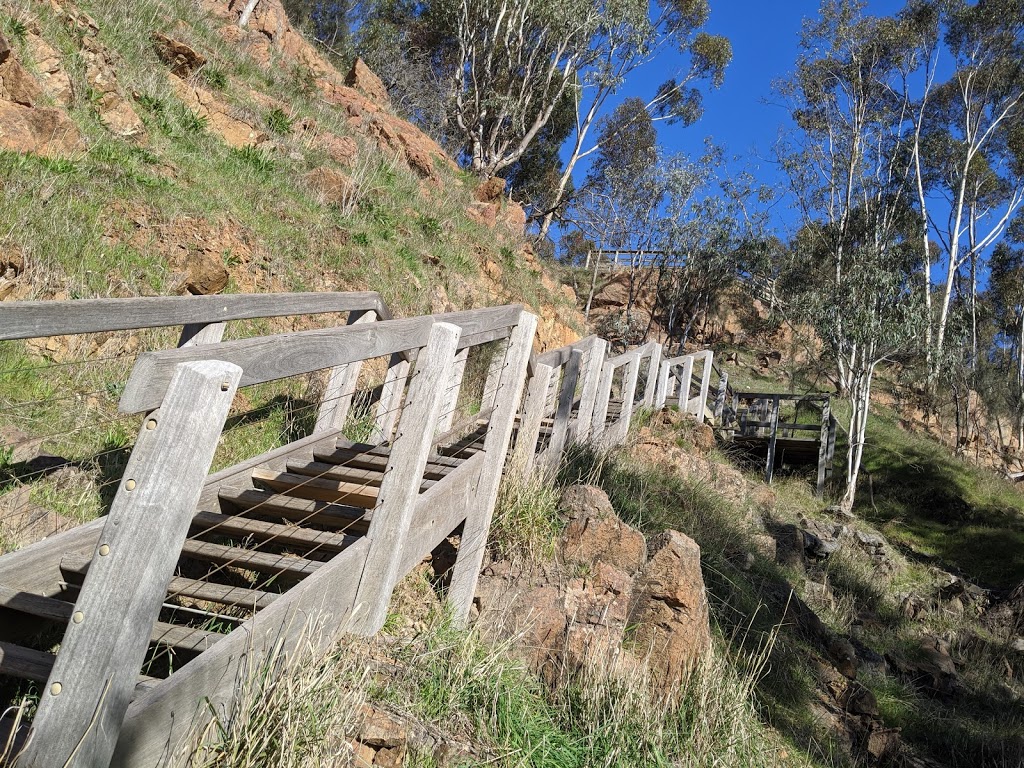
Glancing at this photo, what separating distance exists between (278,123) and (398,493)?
29.8 feet

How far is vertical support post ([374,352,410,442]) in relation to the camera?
17.9 feet

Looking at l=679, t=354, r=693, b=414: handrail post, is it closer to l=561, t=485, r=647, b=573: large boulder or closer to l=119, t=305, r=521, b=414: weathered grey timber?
l=561, t=485, r=647, b=573: large boulder

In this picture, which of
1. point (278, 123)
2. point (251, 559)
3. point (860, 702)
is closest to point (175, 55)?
point (278, 123)

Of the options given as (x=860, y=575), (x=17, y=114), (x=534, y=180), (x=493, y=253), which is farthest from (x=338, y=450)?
(x=534, y=180)

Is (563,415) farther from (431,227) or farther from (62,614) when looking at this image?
(431,227)

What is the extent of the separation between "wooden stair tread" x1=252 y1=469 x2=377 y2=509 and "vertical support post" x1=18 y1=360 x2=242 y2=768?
2.17m

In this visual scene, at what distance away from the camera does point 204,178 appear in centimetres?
769

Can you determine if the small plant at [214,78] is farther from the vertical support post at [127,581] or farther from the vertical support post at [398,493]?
the vertical support post at [127,581]

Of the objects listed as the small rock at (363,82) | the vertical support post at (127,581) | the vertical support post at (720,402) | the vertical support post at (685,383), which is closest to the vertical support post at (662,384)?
the vertical support post at (685,383)

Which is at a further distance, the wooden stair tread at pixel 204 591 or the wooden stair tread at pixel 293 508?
the wooden stair tread at pixel 293 508

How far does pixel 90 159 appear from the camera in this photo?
→ 6.32 meters

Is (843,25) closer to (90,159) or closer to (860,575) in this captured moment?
(860,575)

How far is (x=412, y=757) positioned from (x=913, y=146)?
2808 cm

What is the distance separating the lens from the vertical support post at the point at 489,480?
4.36m
